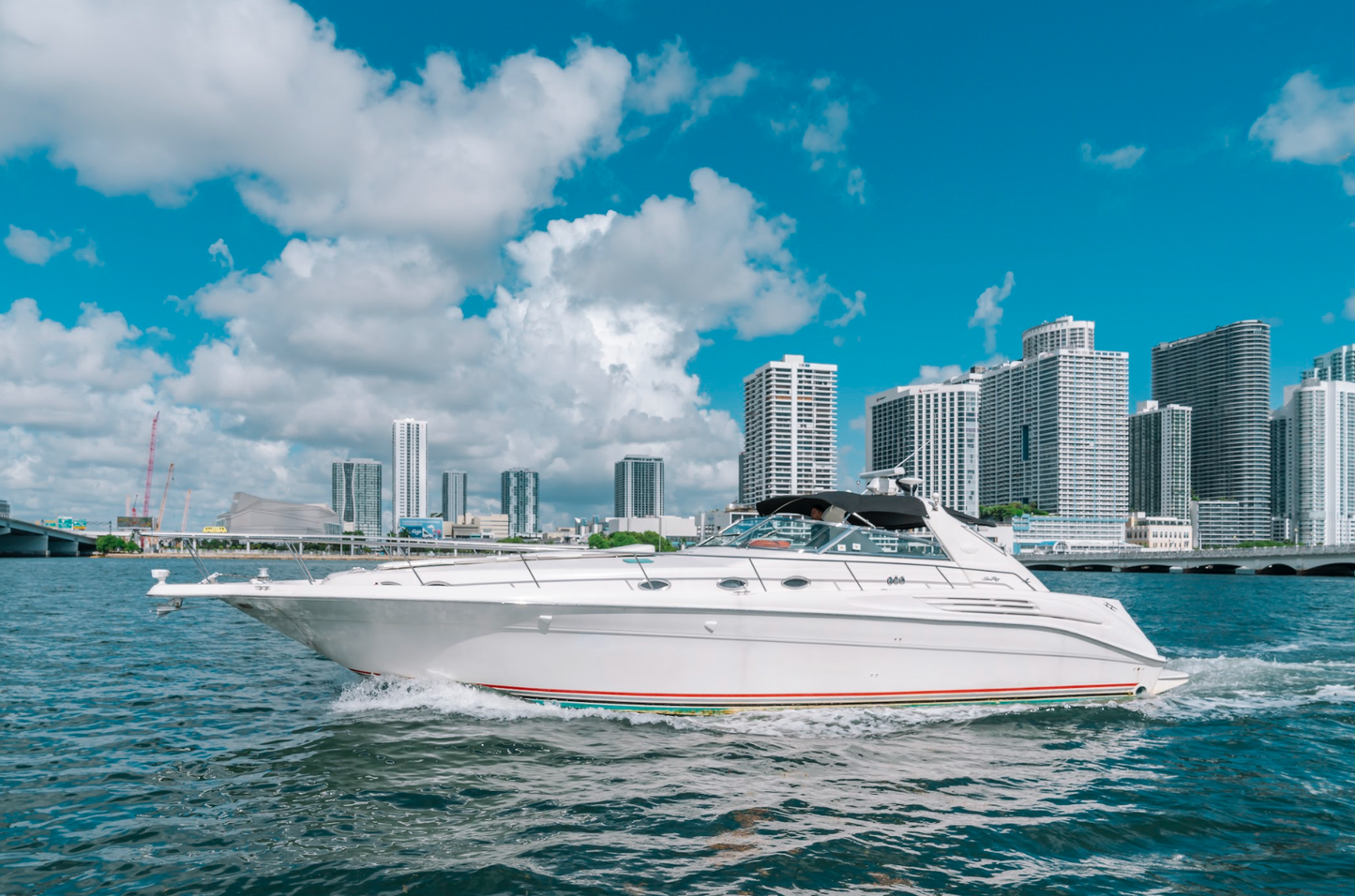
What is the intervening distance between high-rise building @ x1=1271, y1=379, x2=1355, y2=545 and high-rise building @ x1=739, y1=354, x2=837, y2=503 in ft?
321

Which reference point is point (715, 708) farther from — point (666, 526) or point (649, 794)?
point (666, 526)

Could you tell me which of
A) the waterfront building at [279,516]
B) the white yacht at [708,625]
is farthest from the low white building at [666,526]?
the white yacht at [708,625]

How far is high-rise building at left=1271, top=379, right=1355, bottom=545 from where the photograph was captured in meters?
155

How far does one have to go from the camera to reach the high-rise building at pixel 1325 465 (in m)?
155

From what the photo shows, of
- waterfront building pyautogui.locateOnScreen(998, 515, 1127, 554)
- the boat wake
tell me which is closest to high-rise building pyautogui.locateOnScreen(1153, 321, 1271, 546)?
waterfront building pyautogui.locateOnScreen(998, 515, 1127, 554)

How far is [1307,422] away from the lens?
158 metres

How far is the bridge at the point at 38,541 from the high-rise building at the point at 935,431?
122 meters

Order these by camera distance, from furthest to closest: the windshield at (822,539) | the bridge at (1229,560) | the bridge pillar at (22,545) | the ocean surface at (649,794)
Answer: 1. the bridge pillar at (22,545)
2. the bridge at (1229,560)
3. the windshield at (822,539)
4. the ocean surface at (649,794)

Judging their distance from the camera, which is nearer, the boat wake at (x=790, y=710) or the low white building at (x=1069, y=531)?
the boat wake at (x=790, y=710)

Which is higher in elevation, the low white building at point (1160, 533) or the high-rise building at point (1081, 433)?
the high-rise building at point (1081, 433)

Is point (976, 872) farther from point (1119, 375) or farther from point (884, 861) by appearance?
point (1119, 375)

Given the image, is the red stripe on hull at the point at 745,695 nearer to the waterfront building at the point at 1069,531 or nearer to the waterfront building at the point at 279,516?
the waterfront building at the point at 279,516

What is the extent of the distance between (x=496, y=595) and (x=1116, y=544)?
14434cm

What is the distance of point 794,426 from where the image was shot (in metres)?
146
